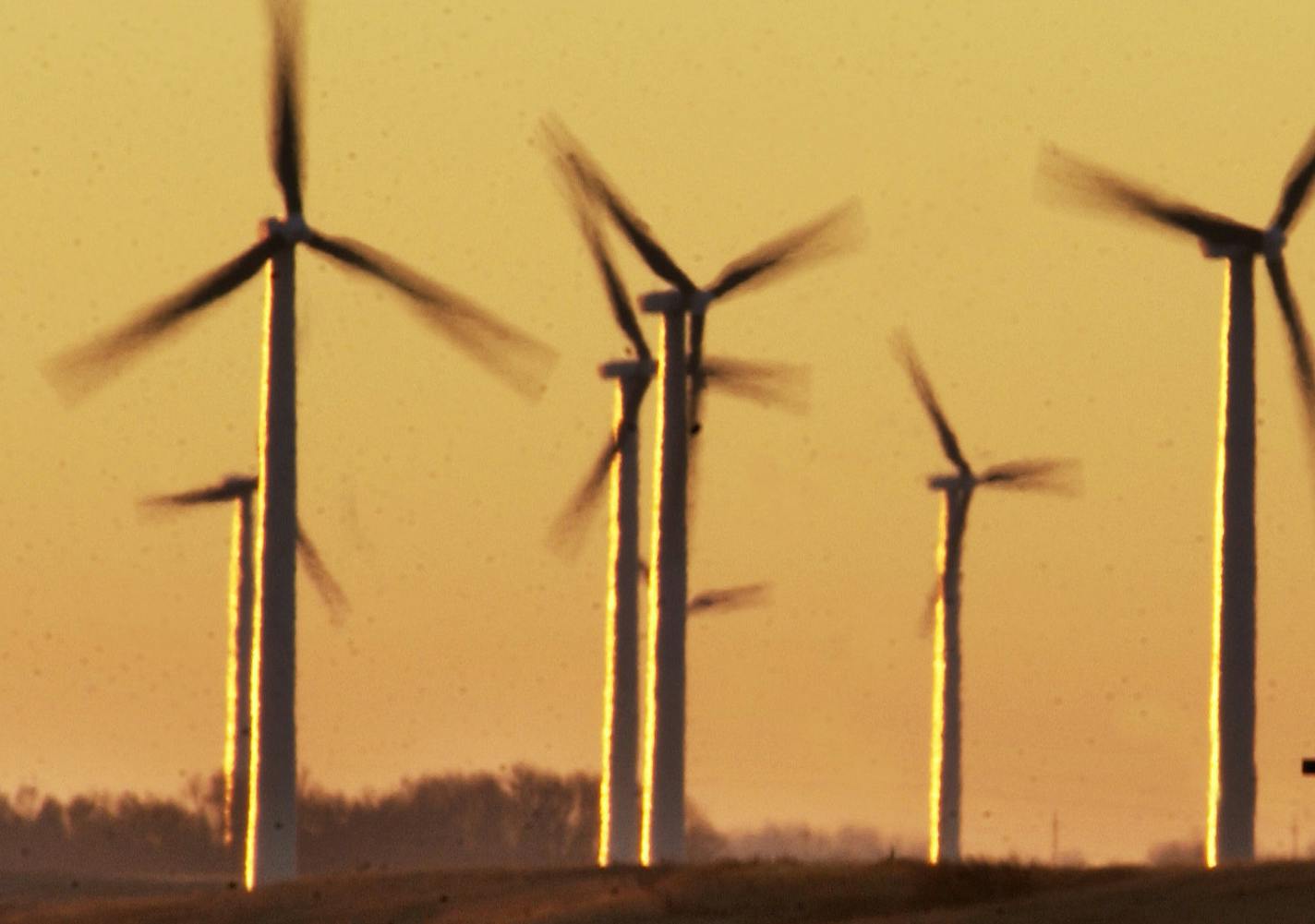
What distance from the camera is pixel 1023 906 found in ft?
220

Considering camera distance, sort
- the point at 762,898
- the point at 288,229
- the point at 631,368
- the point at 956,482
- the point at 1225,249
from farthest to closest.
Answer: the point at 956,482 → the point at 631,368 → the point at 1225,249 → the point at 288,229 → the point at 762,898

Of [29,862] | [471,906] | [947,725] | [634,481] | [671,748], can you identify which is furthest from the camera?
[29,862]

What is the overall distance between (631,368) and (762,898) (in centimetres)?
4358

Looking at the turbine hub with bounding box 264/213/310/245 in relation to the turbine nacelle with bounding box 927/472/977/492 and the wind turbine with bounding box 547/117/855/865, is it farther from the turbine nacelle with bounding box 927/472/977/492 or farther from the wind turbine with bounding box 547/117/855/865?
the turbine nacelle with bounding box 927/472/977/492

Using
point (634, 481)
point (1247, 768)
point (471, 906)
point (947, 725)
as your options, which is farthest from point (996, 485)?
A: point (471, 906)

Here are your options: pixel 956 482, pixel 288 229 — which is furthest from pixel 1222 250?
pixel 956 482

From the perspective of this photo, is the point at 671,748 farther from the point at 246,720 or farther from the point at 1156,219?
the point at 246,720

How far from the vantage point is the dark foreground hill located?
215 ft

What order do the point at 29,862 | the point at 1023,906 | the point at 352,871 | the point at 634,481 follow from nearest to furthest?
the point at 1023,906
the point at 352,871
the point at 634,481
the point at 29,862

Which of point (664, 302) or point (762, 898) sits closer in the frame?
point (762, 898)

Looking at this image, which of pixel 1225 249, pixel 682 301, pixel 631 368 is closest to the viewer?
pixel 1225 249

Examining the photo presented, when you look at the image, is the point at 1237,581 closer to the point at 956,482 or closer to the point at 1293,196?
the point at 1293,196

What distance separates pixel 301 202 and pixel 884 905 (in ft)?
94.1

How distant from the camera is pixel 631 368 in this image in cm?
11544
